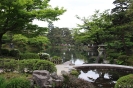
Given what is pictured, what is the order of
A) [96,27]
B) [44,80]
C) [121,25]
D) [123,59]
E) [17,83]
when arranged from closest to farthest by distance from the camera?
[17,83]
[44,80]
[123,59]
[121,25]
[96,27]

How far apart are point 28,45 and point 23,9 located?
44.5 ft

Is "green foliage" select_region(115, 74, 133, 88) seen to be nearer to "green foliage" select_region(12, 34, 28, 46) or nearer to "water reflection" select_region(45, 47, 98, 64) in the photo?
"green foliage" select_region(12, 34, 28, 46)

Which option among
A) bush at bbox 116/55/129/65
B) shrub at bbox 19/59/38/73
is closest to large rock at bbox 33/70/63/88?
shrub at bbox 19/59/38/73

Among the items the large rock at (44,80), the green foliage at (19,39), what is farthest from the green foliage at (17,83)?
→ the green foliage at (19,39)

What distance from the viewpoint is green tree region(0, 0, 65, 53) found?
12.7 m

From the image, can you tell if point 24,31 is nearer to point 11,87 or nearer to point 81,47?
point 11,87

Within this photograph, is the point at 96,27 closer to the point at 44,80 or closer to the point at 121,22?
the point at 121,22

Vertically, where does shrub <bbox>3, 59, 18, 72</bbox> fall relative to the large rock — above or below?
above

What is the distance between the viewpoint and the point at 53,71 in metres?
10.7

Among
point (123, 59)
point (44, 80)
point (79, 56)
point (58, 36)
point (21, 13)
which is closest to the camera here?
point (44, 80)

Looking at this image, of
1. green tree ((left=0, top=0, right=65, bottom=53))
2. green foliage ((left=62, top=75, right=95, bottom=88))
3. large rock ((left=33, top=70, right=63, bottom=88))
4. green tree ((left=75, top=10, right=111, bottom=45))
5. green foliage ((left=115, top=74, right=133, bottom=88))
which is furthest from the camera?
green tree ((left=75, top=10, right=111, bottom=45))

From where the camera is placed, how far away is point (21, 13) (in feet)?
43.4

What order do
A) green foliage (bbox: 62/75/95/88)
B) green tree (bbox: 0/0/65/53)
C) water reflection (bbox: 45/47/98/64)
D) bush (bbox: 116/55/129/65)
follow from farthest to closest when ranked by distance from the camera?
1. water reflection (bbox: 45/47/98/64)
2. bush (bbox: 116/55/129/65)
3. green tree (bbox: 0/0/65/53)
4. green foliage (bbox: 62/75/95/88)

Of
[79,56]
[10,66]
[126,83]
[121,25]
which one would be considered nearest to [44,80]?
[10,66]
